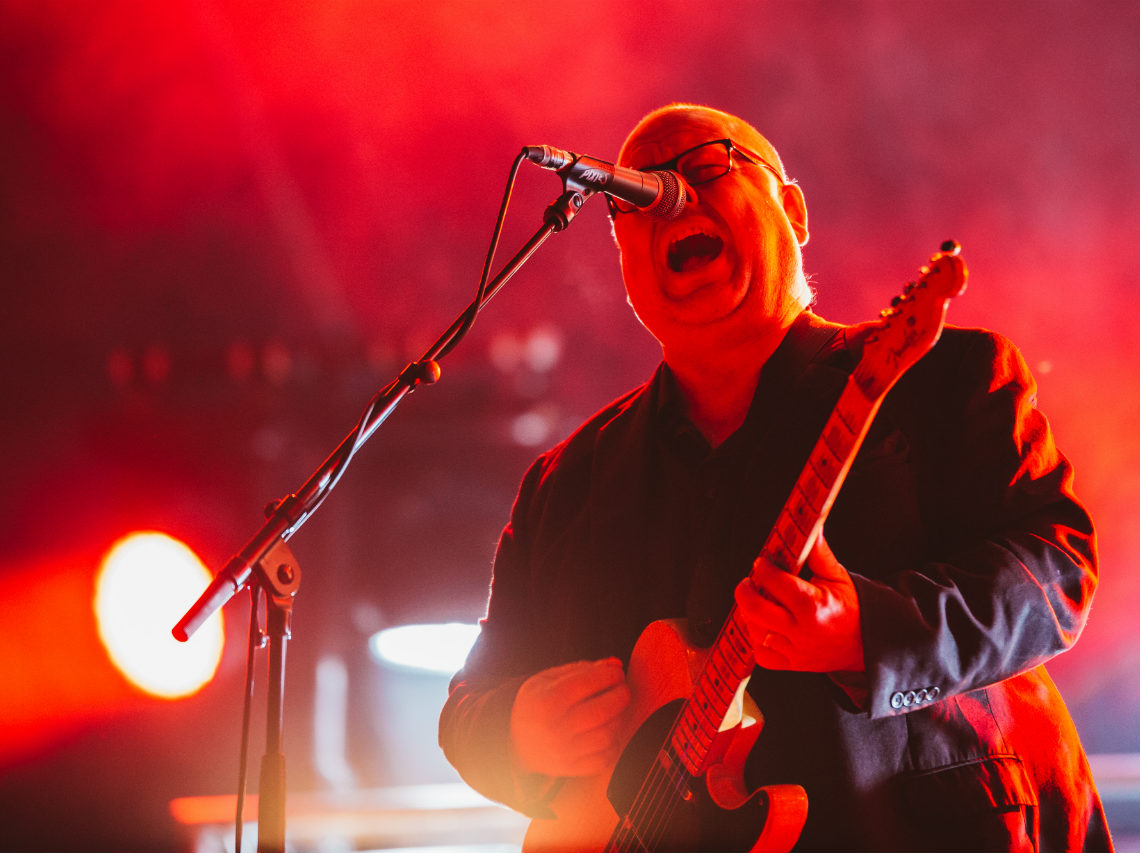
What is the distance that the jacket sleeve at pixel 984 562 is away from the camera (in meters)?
1.23

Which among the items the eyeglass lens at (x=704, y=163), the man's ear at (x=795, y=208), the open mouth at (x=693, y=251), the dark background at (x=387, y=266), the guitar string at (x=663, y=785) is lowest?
the guitar string at (x=663, y=785)

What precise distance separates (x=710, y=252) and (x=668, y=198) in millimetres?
213

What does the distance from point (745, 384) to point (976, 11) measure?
6.74ft

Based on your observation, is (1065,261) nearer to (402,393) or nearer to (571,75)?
(571,75)

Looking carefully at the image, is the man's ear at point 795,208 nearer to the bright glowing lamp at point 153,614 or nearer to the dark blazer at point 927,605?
the dark blazer at point 927,605

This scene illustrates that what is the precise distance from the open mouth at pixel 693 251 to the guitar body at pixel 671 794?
2.27 ft

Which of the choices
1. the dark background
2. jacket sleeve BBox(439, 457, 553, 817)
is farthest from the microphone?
the dark background

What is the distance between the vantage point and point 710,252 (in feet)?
5.98

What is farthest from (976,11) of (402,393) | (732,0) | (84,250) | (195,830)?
(195,830)

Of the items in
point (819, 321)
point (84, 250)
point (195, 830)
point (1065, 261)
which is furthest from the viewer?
point (84, 250)

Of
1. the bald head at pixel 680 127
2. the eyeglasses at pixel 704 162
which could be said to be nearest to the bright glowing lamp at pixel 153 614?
the bald head at pixel 680 127

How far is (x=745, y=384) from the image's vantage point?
1847mm

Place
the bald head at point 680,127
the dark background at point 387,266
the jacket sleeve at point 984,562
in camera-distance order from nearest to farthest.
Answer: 1. the jacket sleeve at point 984,562
2. the bald head at point 680,127
3. the dark background at point 387,266

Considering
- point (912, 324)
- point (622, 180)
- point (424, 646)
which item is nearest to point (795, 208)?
point (622, 180)
